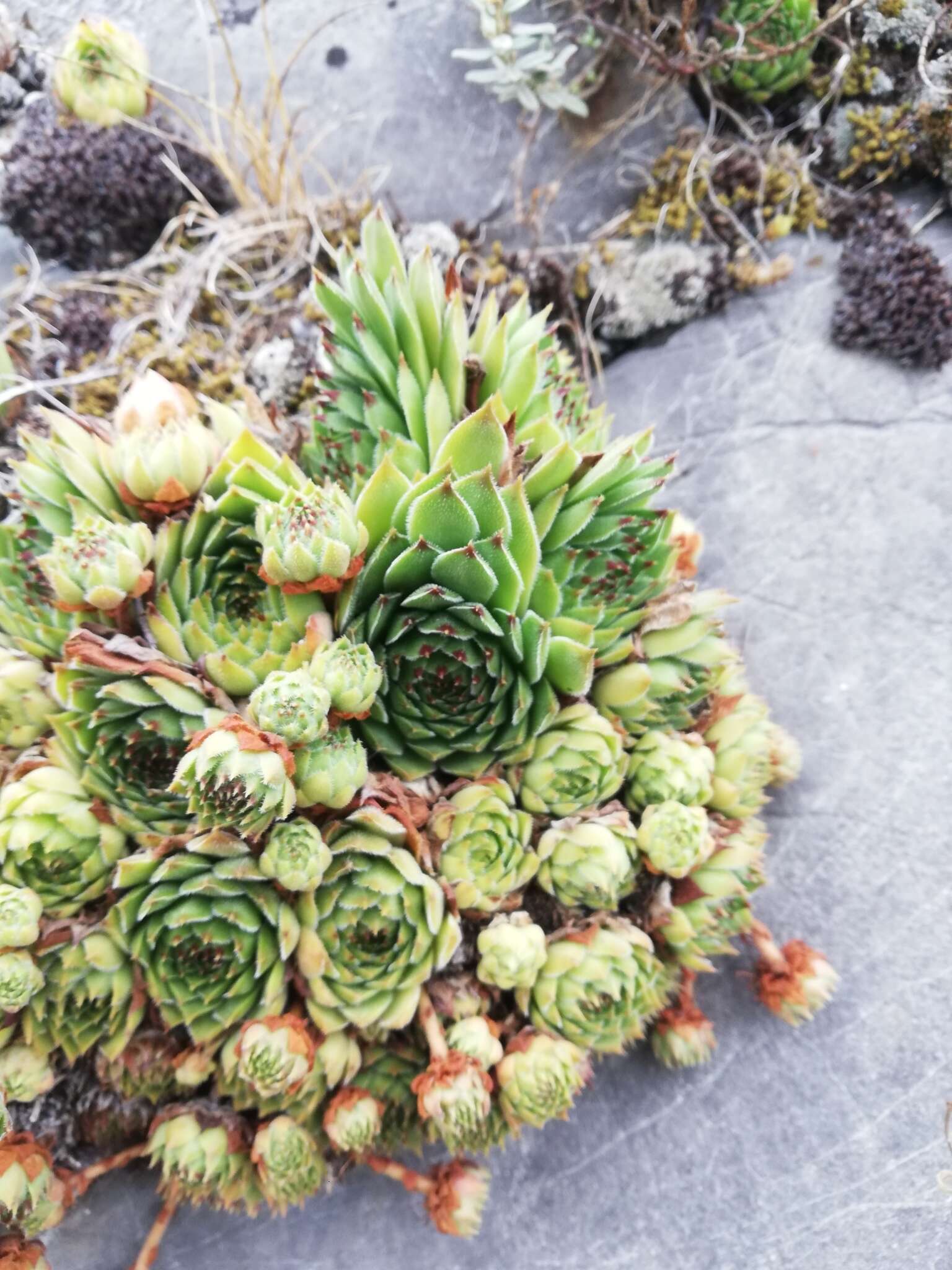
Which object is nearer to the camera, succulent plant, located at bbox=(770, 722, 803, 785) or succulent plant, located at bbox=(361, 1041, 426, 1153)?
succulent plant, located at bbox=(361, 1041, 426, 1153)

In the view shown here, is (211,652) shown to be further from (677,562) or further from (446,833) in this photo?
(677,562)

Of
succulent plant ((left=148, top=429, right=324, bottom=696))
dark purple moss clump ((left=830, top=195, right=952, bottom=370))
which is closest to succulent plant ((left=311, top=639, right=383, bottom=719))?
succulent plant ((left=148, top=429, right=324, bottom=696))

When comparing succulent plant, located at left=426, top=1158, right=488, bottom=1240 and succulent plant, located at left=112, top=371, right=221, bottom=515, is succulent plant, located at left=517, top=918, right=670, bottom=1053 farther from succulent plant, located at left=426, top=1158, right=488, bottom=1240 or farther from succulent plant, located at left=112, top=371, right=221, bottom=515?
succulent plant, located at left=112, top=371, right=221, bottom=515

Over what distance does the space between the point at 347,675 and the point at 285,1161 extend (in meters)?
0.76

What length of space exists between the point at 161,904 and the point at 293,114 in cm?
200

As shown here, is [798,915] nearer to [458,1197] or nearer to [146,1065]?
[458,1197]

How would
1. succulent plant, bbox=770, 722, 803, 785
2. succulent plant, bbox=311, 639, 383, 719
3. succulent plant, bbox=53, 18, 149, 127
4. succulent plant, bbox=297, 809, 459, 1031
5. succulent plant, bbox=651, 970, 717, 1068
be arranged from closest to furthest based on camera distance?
succulent plant, bbox=311, 639, 383, 719
succulent plant, bbox=297, 809, 459, 1031
succulent plant, bbox=651, 970, 717, 1068
succulent plant, bbox=770, 722, 803, 785
succulent plant, bbox=53, 18, 149, 127

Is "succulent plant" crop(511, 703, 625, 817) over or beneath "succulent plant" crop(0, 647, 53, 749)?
over

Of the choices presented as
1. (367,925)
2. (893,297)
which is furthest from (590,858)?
(893,297)

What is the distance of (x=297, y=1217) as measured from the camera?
1653 mm

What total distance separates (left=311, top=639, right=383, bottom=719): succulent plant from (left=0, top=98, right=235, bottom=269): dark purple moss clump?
1.59 m

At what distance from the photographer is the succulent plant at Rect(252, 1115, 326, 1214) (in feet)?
4.81

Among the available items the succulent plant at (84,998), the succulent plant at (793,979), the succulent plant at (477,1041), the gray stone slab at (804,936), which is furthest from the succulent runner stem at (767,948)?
the succulent plant at (84,998)

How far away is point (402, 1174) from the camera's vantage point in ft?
5.15
